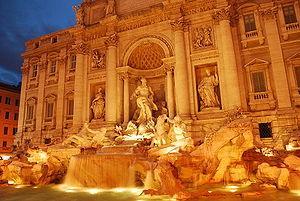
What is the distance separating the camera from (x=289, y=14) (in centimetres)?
1622

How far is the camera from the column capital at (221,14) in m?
16.4

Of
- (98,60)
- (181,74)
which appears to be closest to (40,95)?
(98,60)

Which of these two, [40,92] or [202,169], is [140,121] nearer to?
[202,169]

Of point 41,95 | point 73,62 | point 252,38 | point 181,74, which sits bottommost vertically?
point 181,74

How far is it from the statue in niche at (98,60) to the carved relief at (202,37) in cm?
778

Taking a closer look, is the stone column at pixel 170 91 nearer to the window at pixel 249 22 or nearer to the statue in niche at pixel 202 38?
the statue in niche at pixel 202 38

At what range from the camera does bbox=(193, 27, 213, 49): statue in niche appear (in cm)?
Answer: 1714

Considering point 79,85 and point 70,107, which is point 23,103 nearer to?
point 70,107

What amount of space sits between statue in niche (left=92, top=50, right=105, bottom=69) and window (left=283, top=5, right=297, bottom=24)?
1378 centimetres

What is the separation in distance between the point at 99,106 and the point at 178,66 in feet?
23.6

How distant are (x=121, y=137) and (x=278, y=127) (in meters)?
9.63

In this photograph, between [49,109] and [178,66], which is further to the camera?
[49,109]

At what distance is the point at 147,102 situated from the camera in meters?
17.6

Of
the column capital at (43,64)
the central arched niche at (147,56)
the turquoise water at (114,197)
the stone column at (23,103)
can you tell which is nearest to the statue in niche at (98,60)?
the central arched niche at (147,56)
